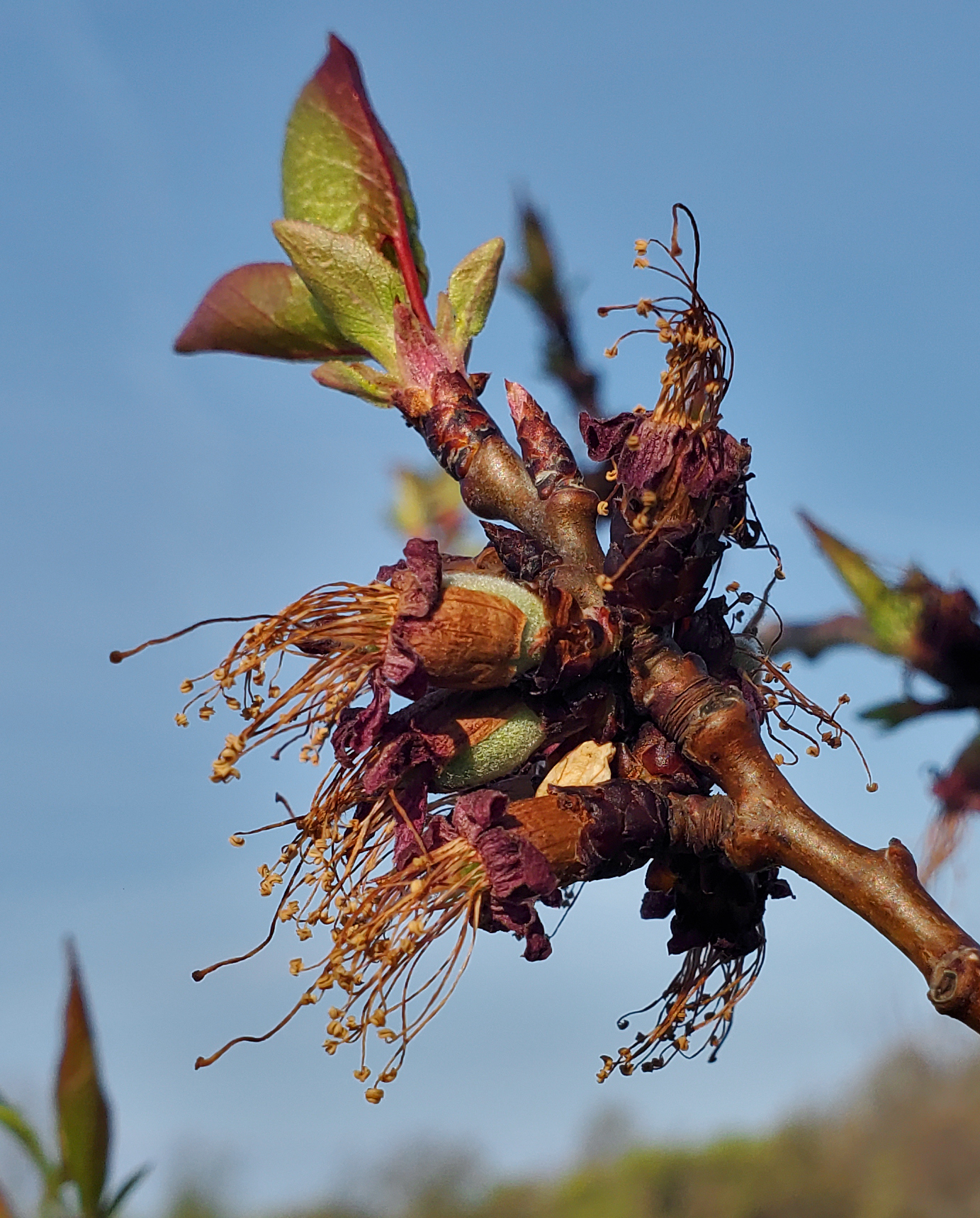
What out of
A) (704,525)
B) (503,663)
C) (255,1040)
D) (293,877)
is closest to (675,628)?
(704,525)

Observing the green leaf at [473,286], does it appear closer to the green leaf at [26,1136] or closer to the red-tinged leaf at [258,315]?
the red-tinged leaf at [258,315]

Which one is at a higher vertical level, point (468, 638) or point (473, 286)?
point (473, 286)

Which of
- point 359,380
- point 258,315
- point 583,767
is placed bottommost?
point 583,767

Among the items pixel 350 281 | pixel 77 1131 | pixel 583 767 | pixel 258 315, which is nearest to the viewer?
pixel 77 1131

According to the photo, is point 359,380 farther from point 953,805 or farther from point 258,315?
point 953,805

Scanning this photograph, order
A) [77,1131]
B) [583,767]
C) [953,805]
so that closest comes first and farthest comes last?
[77,1131]
[583,767]
[953,805]

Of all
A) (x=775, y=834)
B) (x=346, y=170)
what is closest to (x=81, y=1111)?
(x=775, y=834)

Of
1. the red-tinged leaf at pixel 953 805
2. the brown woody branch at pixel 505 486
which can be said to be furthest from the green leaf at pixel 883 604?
the brown woody branch at pixel 505 486

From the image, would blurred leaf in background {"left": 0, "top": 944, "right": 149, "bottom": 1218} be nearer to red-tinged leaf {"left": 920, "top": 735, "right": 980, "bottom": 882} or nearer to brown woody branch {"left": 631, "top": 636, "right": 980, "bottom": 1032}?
brown woody branch {"left": 631, "top": 636, "right": 980, "bottom": 1032}
